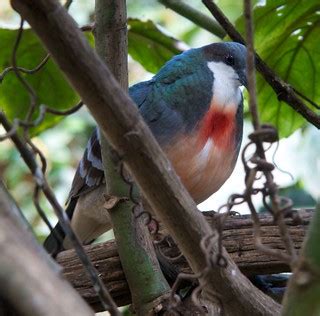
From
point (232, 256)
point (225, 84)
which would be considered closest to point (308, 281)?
point (232, 256)

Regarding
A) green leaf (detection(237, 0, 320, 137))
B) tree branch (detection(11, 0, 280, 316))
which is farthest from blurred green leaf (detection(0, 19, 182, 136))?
tree branch (detection(11, 0, 280, 316))

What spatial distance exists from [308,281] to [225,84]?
1209 mm

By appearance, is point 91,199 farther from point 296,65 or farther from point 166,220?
point 166,220

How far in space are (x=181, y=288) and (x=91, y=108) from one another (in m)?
0.77

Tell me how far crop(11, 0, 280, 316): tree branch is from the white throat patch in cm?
96

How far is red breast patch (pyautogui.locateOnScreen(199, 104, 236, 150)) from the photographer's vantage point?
64.3 inches

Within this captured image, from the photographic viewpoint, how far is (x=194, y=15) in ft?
5.49

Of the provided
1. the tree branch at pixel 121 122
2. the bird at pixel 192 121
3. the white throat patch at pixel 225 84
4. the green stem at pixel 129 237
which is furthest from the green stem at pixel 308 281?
the white throat patch at pixel 225 84

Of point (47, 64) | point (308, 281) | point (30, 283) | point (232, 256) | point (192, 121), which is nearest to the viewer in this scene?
point (30, 283)

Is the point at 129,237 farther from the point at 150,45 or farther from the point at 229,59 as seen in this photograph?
the point at 150,45

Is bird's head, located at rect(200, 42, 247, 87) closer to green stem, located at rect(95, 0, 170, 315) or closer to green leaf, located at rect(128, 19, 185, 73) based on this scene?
green leaf, located at rect(128, 19, 185, 73)

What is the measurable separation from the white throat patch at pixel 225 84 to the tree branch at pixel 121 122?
0.96m

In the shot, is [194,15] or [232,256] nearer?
[232,256]

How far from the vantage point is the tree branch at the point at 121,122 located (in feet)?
2.07
